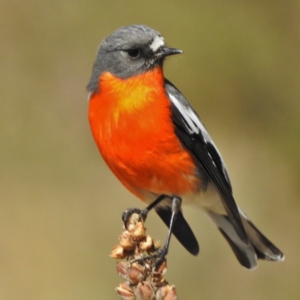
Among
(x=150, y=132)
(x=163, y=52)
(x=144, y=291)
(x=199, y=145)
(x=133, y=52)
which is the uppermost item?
(x=133, y=52)

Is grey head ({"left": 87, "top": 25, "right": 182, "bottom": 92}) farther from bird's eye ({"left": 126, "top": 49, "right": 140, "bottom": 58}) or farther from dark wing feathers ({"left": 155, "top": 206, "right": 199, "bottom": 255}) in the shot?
dark wing feathers ({"left": 155, "top": 206, "right": 199, "bottom": 255})

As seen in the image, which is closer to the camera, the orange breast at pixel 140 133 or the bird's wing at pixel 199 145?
the orange breast at pixel 140 133

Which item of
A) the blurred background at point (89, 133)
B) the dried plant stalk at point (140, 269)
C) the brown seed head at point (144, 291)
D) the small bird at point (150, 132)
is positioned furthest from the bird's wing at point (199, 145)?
the blurred background at point (89, 133)

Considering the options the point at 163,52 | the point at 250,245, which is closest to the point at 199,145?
the point at 163,52

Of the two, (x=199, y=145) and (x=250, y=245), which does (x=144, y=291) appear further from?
(x=250, y=245)

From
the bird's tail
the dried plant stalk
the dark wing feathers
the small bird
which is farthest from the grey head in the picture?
the bird's tail

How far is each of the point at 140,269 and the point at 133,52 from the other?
161 centimetres

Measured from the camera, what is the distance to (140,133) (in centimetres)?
350

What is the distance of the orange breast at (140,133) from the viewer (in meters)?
3.51

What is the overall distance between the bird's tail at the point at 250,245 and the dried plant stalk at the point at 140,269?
1.52 m

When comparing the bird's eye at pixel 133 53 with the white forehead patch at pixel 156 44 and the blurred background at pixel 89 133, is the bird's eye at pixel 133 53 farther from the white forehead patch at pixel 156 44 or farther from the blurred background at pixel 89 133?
the blurred background at pixel 89 133

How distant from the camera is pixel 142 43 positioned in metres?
3.72

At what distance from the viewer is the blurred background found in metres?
5.55

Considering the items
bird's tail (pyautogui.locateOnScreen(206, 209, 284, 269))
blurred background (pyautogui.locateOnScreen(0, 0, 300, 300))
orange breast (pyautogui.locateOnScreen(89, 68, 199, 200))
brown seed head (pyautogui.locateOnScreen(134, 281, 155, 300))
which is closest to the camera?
brown seed head (pyautogui.locateOnScreen(134, 281, 155, 300))
